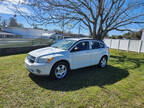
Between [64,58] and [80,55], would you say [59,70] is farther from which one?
[80,55]

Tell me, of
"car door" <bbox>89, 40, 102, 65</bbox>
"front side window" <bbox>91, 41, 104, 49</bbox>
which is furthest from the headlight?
"front side window" <bbox>91, 41, 104, 49</bbox>

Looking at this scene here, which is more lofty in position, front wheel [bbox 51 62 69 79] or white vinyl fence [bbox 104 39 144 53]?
white vinyl fence [bbox 104 39 144 53]

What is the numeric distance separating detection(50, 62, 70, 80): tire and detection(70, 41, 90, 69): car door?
383 millimetres

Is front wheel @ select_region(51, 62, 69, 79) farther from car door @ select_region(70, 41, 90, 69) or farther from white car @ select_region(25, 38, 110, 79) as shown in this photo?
car door @ select_region(70, 41, 90, 69)

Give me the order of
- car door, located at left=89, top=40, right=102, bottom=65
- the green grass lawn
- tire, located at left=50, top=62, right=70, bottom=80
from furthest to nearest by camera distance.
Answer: car door, located at left=89, top=40, right=102, bottom=65
tire, located at left=50, top=62, right=70, bottom=80
the green grass lawn

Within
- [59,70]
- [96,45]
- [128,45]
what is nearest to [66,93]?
[59,70]

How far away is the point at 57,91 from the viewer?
299cm

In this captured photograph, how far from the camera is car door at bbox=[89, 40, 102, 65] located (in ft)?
15.8

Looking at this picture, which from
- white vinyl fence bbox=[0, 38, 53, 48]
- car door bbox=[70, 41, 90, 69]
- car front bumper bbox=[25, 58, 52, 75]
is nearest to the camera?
car front bumper bbox=[25, 58, 52, 75]

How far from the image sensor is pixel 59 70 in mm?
3732

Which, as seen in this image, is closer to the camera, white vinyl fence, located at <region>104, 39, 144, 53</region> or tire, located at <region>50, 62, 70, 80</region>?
tire, located at <region>50, 62, 70, 80</region>

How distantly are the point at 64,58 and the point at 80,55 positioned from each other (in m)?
0.90

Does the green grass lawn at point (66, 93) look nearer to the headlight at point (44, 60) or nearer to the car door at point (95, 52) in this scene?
the headlight at point (44, 60)

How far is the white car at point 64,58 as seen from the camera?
3.38 m
